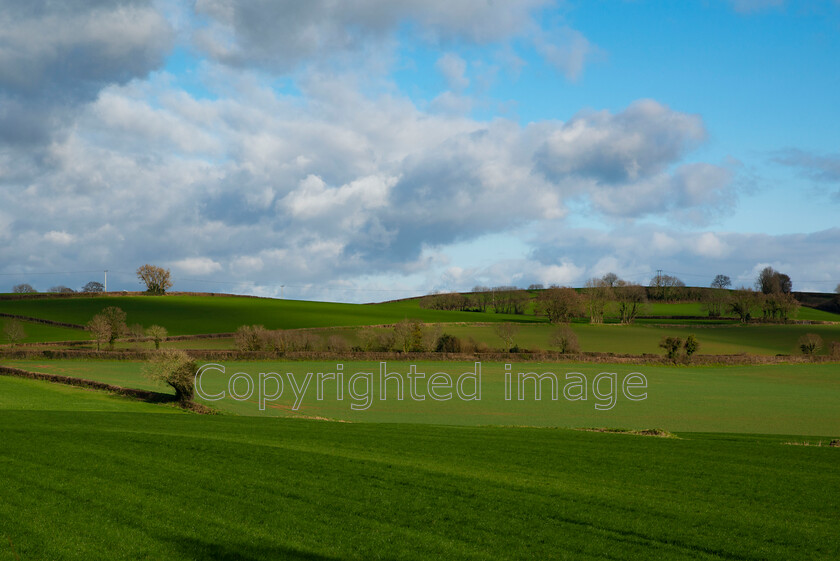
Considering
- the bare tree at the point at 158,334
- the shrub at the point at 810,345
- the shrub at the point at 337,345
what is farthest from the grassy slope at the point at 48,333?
the shrub at the point at 810,345

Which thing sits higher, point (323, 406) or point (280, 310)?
point (280, 310)

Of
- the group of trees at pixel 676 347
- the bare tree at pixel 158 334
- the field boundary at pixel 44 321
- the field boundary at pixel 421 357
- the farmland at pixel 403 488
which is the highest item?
the field boundary at pixel 44 321

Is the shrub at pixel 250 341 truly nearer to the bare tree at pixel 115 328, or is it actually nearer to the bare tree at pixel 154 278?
the bare tree at pixel 115 328

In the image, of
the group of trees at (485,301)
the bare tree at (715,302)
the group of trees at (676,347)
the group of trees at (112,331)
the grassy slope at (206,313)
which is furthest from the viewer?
the group of trees at (485,301)

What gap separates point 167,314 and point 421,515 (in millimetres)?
103898

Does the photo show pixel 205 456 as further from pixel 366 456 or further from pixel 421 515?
pixel 421 515

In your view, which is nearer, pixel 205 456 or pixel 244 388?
pixel 205 456

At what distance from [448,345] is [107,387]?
129 feet

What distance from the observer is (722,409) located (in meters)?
42.9

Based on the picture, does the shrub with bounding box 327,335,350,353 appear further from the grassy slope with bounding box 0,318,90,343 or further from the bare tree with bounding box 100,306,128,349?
the grassy slope with bounding box 0,318,90,343

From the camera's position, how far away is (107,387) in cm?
4506

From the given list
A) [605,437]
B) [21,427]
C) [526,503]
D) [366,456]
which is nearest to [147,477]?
[366,456]

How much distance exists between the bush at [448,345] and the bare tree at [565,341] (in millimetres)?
12176

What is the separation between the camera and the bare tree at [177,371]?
40.1 metres
